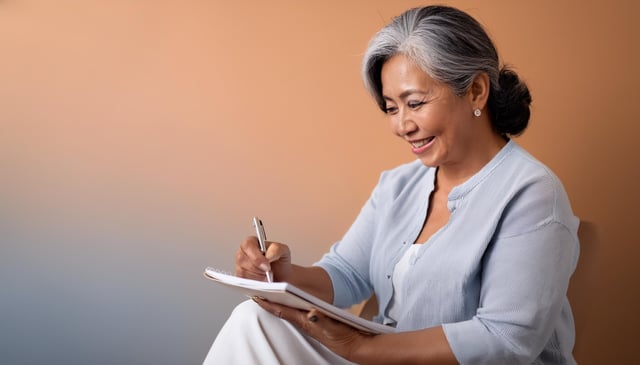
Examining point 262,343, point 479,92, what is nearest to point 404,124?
point 479,92

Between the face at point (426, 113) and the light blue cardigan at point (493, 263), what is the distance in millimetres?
81

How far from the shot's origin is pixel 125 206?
2037mm

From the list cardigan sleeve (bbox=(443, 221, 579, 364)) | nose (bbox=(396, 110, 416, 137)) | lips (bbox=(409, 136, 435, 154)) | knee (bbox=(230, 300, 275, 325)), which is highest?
nose (bbox=(396, 110, 416, 137))

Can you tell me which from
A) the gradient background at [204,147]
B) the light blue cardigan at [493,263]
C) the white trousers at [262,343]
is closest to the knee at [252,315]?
the white trousers at [262,343]

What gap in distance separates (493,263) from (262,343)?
46 cm

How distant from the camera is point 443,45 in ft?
4.99

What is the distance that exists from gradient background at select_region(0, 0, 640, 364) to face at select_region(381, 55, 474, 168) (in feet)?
1.56

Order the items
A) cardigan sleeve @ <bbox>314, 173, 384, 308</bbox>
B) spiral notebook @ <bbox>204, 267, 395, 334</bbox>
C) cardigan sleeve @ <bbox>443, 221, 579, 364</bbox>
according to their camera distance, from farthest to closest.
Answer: cardigan sleeve @ <bbox>314, 173, 384, 308</bbox>, cardigan sleeve @ <bbox>443, 221, 579, 364</bbox>, spiral notebook @ <bbox>204, 267, 395, 334</bbox>

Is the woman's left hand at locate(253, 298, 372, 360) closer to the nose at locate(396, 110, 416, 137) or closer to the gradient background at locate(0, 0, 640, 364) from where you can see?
the nose at locate(396, 110, 416, 137)

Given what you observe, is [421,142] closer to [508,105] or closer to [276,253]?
[508,105]

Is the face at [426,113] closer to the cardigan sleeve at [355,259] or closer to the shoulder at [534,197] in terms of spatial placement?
the shoulder at [534,197]

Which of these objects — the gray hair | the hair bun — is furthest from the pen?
the hair bun

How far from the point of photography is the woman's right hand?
1575 mm

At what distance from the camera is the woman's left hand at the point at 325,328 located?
1397 millimetres
